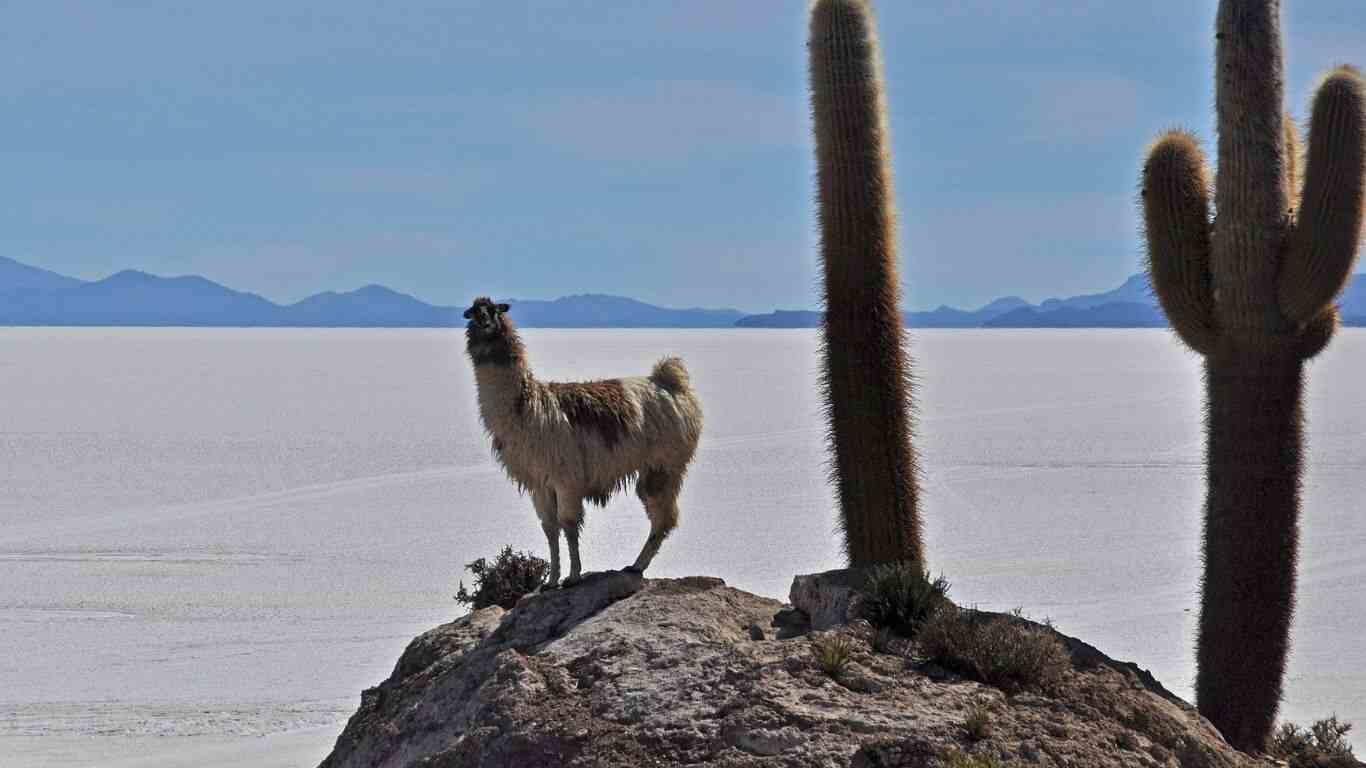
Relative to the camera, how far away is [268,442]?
41062 millimetres

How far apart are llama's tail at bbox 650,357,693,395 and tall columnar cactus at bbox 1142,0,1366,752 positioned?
3.60 metres

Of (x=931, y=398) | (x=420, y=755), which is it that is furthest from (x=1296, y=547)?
(x=931, y=398)

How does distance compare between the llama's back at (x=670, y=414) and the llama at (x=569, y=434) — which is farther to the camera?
the llama's back at (x=670, y=414)

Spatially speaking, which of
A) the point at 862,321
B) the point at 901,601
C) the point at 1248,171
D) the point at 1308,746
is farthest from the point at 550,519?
the point at 1308,746

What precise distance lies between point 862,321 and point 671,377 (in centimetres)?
146

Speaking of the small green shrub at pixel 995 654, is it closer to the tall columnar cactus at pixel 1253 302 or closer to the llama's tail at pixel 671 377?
the llama's tail at pixel 671 377

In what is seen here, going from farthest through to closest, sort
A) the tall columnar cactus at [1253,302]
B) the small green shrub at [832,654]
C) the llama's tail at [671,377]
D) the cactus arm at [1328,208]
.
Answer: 1. the tall columnar cactus at [1253,302]
2. the cactus arm at [1328,208]
3. the llama's tail at [671,377]
4. the small green shrub at [832,654]

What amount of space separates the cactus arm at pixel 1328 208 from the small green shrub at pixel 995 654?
3.64 m

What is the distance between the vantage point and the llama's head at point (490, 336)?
9859 mm

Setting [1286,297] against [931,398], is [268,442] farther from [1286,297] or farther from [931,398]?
[1286,297]

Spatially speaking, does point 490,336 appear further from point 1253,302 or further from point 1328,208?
point 1328,208

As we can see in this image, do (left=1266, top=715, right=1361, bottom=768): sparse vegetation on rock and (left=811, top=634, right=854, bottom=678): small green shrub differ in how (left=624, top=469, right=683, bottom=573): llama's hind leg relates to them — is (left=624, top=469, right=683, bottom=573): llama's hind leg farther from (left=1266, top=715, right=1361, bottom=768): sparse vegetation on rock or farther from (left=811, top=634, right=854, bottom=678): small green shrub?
(left=1266, top=715, right=1361, bottom=768): sparse vegetation on rock

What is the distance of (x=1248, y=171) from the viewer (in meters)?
11.3

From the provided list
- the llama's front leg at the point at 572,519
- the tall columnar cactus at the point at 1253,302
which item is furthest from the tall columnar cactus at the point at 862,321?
the llama's front leg at the point at 572,519
